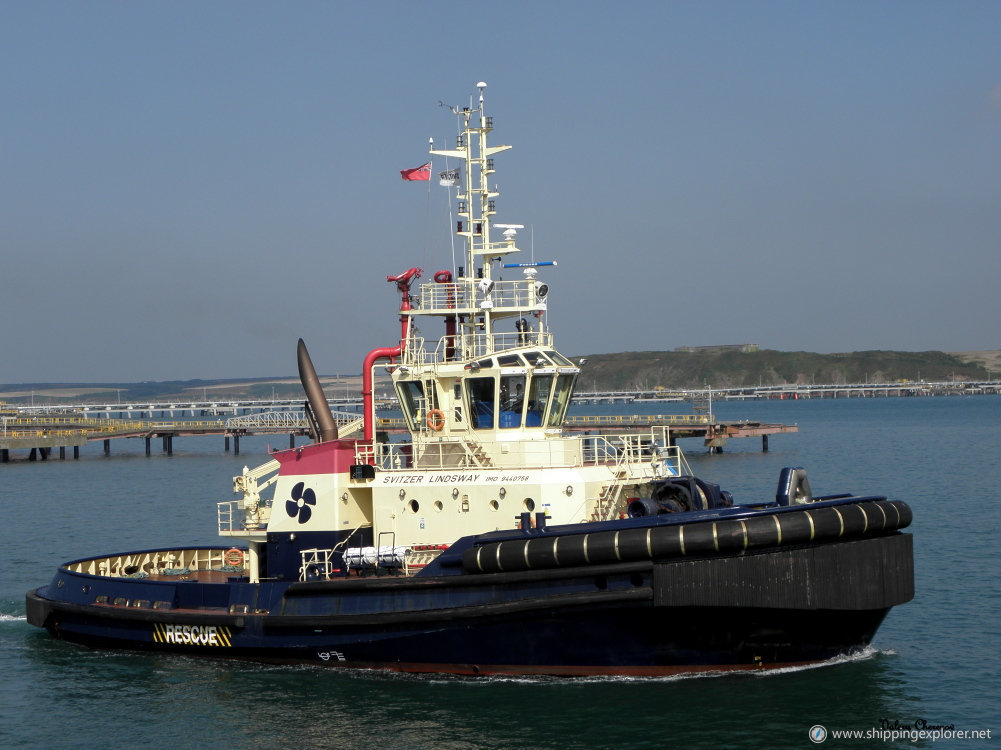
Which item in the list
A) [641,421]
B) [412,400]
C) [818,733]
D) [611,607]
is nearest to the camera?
[818,733]

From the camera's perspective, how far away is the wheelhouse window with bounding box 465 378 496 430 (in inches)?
722

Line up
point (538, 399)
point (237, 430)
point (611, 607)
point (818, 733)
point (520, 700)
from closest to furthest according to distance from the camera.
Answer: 1. point (818, 733)
2. point (611, 607)
3. point (520, 700)
4. point (538, 399)
5. point (237, 430)

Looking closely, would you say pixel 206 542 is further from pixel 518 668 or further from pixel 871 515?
pixel 871 515

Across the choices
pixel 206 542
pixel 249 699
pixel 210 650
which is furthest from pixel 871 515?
pixel 206 542

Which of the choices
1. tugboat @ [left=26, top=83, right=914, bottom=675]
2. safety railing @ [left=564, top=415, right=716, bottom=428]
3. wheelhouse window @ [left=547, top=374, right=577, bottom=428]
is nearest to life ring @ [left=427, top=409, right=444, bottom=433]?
tugboat @ [left=26, top=83, right=914, bottom=675]

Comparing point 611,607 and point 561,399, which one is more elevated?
point 561,399

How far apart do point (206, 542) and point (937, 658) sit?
2142 centimetres

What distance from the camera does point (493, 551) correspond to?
627 inches

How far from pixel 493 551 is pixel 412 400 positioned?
409 cm

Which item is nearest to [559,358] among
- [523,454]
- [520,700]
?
A: [523,454]

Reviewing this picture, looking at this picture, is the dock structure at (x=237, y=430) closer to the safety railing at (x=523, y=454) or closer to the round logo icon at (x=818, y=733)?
the safety railing at (x=523, y=454)

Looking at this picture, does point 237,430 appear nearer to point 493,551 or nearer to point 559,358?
point 559,358

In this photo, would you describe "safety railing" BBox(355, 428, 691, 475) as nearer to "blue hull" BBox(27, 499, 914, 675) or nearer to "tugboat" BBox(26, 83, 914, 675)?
"tugboat" BBox(26, 83, 914, 675)

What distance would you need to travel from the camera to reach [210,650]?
60.6ft
